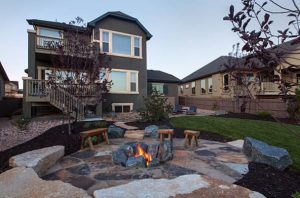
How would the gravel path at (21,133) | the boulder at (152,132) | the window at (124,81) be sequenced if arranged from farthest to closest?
the window at (124,81) < the boulder at (152,132) < the gravel path at (21,133)

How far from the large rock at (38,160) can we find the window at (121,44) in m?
11.9

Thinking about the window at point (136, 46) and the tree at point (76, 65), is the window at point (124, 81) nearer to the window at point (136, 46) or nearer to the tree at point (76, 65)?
the window at point (136, 46)

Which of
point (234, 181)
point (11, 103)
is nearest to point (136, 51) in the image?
point (11, 103)

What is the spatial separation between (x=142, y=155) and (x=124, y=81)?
1156 centimetres

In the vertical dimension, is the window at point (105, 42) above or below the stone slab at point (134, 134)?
above

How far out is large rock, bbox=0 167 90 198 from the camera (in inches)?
113

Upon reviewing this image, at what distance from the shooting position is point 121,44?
15.9 meters

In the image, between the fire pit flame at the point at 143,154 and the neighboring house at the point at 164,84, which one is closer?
the fire pit flame at the point at 143,154

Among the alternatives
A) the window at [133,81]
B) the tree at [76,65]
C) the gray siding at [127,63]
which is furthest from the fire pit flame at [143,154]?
the window at [133,81]

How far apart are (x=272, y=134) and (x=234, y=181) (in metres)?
6.28

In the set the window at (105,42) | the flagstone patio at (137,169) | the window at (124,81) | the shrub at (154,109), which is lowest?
the flagstone patio at (137,169)

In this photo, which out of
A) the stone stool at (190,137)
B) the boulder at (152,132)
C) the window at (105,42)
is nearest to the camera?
the stone stool at (190,137)

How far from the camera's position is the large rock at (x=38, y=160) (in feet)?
13.0

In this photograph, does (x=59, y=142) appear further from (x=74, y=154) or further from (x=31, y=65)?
(x=31, y=65)
